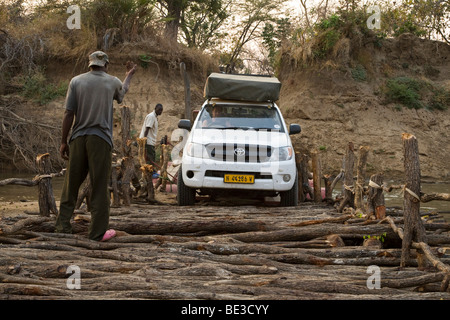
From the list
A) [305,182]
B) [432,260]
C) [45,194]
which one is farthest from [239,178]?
[432,260]

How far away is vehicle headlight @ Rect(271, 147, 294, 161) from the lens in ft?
27.7

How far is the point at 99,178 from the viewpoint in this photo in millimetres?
5531

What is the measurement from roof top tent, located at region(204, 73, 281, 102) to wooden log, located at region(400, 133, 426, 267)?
18.0ft

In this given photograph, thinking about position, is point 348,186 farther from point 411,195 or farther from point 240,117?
point 411,195

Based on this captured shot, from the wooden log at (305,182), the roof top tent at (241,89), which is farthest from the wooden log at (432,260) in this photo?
the roof top tent at (241,89)

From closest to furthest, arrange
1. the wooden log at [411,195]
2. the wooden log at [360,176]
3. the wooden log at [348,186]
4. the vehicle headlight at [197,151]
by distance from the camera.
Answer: the wooden log at [411,195]
the wooden log at [360,176]
the wooden log at [348,186]
the vehicle headlight at [197,151]

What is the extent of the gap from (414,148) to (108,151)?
296cm

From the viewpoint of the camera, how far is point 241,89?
9.84 m

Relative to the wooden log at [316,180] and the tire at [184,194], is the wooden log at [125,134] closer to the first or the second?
the tire at [184,194]

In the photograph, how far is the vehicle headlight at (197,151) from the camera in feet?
27.7

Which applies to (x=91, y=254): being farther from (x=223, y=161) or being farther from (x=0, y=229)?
(x=223, y=161)

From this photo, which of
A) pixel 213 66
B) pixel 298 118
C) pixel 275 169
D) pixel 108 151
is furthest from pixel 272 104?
pixel 213 66

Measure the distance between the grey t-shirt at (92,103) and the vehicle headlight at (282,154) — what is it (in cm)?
339
